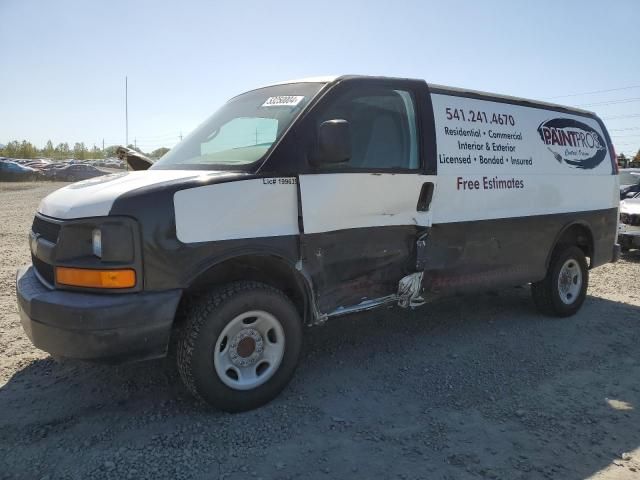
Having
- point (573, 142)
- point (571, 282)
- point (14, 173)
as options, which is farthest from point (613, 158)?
point (14, 173)

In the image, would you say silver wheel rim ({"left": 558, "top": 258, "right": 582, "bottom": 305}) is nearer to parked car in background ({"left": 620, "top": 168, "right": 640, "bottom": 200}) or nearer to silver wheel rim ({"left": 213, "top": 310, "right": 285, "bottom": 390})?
silver wheel rim ({"left": 213, "top": 310, "right": 285, "bottom": 390})

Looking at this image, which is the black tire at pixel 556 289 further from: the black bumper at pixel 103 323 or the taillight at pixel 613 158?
the black bumper at pixel 103 323

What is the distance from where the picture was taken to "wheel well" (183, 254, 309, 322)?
132 inches

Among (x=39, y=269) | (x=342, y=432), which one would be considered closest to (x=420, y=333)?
(x=342, y=432)

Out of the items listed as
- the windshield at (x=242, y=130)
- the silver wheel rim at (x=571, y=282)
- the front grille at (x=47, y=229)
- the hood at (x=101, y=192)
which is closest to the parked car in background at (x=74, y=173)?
the windshield at (x=242, y=130)

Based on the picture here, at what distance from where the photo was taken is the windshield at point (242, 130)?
363 cm

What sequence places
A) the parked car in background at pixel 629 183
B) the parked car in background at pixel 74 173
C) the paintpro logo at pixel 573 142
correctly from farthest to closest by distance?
1. the parked car in background at pixel 74 173
2. the parked car in background at pixel 629 183
3. the paintpro logo at pixel 573 142

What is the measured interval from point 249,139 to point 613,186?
466 centimetres

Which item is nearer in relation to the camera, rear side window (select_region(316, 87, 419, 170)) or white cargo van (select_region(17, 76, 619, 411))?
white cargo van (select_region(17, 76, 619, 411))

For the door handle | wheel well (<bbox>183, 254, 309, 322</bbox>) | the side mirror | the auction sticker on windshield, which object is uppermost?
the auction sticker on windshield

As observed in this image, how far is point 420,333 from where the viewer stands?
506 cm

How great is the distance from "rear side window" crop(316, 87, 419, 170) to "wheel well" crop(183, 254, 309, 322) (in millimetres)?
813

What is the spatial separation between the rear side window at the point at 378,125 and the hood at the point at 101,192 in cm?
100

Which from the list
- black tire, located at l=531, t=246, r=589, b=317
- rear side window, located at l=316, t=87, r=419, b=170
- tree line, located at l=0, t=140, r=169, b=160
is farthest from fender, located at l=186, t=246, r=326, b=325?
tree line, located at l=0, t=140, r=169, b=160
